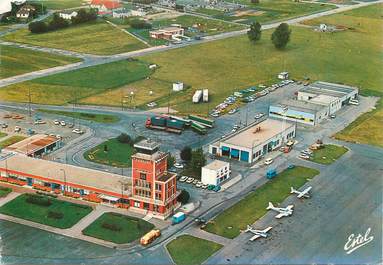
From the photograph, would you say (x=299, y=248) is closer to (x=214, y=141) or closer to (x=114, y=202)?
(x=114, y=202)

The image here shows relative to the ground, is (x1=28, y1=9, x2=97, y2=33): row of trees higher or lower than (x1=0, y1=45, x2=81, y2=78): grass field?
higher

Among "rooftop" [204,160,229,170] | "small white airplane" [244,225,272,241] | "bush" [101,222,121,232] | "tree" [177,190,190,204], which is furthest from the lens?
"rooftop" [204,160,229,170]

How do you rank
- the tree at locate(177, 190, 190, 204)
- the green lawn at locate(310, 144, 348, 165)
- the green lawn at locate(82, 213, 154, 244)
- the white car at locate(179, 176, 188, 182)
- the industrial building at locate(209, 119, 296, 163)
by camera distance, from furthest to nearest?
1. the green lawn at locate(310, 144, 348, 165)
2. the industrial building at locate(209, 119, 296, 163)
3. the white car at locate(179, 176, 188, 182)
4. the tree at locate(177, 190, 190, 204)
5. the green lawn at locate(82, 213, 154, 244)

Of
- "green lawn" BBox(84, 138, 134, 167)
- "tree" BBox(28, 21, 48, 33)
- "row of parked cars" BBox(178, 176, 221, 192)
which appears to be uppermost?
"tree" BBox(28, 21, 48, 33)

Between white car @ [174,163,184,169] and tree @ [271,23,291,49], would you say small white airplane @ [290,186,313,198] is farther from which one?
tree @ [271,23,291,49]

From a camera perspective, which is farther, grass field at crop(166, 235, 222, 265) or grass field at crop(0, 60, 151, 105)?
grass field at crop(0, 60, 151, 105)

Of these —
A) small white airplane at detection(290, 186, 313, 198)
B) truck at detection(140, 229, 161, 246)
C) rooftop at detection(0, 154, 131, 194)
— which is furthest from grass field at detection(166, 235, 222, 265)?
small white airplane at detection(290, 186, 313, 198)

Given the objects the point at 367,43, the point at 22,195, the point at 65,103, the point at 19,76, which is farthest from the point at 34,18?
the point at 22,195
